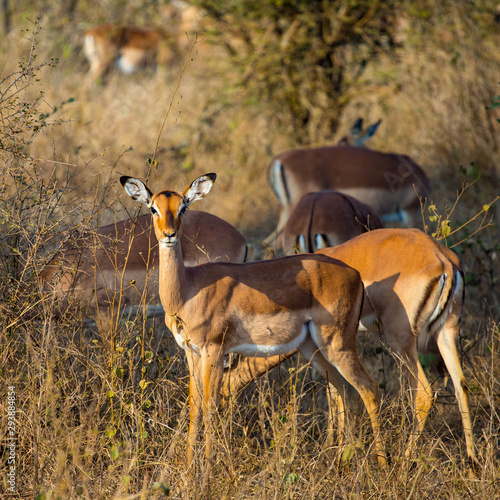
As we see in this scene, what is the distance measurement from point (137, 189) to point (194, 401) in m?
1.03

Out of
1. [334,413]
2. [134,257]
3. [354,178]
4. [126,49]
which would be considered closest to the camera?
[334,413]

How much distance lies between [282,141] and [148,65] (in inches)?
308

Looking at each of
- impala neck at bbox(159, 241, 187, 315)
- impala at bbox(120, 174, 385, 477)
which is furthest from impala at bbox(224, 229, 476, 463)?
impala neck at bbox(159, 241, 187, 315)

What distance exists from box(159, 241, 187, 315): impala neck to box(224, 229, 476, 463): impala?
2.09 ft

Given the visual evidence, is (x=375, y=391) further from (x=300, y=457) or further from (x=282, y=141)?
(x=282, y=141)

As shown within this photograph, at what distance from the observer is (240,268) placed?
3408 mm

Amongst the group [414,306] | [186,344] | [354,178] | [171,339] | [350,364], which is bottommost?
[354,178]

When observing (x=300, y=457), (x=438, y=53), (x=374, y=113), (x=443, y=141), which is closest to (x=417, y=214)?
(x=443, y=141)

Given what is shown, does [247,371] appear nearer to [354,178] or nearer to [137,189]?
[137,189]

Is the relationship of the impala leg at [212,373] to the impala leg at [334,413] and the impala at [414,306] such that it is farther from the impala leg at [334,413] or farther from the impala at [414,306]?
the impala leg at [334,413]

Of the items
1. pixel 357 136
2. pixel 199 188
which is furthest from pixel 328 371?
pixel 357 136

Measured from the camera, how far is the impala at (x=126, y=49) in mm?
14961

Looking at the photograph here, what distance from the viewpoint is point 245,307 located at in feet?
10.8

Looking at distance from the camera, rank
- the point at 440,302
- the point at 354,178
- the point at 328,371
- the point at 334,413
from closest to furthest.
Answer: the point at 440,302 → the point at 334,413 → the point at 328,371 → the point at 354,178
